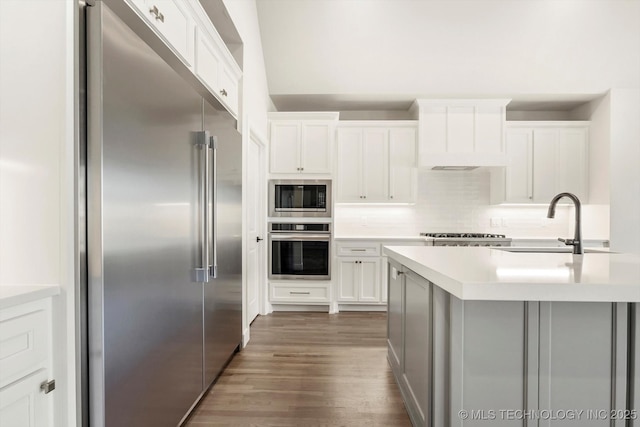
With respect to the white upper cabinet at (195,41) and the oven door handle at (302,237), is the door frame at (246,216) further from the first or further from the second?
the white upper cabinet at (195,41)

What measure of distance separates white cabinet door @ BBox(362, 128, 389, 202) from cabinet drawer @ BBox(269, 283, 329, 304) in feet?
4.07

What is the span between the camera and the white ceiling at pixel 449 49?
3.83m

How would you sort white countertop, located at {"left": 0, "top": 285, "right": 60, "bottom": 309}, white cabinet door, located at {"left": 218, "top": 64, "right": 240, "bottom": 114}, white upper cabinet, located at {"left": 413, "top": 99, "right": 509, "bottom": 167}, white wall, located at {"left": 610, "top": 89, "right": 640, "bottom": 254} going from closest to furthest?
1. white countertop, located at {"left": 0, "top": 285, "right": 60, "bottom": 309}
2. white cabinet door, located at {"left": 218, "top": 64, "right": 240, "bottom": 114}
3. white wall, located at {"left": 610, "top": 89, "right": 640, "bottom": 254}
4. white upper cabinet, located at {"left": 413, "top": 99, "right": 509, "bottom": 167}

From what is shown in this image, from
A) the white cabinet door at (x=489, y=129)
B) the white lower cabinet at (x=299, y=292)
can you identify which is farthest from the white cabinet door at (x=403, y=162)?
the white lower cabinet at (x=299, y=292)

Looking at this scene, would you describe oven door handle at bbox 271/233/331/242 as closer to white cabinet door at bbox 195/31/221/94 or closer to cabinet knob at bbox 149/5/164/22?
white cabinet door at bbox 195/31/221/94

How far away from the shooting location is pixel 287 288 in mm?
4352

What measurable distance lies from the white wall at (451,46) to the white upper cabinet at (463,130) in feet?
0.53

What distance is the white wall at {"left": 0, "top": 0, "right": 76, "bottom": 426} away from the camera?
1103 millimetres

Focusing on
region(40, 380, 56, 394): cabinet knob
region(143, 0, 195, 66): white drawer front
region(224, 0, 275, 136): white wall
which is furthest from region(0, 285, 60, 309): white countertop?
region(224, 0, 275, 136): white wall

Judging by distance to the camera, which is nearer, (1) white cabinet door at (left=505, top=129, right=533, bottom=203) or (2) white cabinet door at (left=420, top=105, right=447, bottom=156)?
(2) white cabinet door at (left=420, top=105, right=447, bottom=156)

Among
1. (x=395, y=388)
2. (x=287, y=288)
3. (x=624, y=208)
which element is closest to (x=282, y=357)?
(x=395, y=388)

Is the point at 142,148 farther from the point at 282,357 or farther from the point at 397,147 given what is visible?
the point at 397,147

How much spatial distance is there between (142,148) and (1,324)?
727mm

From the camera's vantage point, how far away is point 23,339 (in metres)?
1.00
